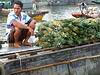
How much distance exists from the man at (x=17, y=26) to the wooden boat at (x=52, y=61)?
328 millimetres

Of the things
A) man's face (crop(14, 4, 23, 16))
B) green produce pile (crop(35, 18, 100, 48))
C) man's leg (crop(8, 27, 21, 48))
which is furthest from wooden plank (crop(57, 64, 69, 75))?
man's face (crop(14, 4, 23, 16))

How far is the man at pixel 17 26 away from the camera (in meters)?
4.77

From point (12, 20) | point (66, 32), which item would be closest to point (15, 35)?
point (12, 20)

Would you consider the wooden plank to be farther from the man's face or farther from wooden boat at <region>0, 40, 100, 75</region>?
the man's face

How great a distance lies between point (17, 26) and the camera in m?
4.75

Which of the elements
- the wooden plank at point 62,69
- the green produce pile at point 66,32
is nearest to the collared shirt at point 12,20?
the green produce pile at point 66,32

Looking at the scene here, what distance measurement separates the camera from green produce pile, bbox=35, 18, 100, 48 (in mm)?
4855

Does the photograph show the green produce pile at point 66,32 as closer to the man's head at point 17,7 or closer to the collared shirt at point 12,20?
the collared shirt at point 12,20

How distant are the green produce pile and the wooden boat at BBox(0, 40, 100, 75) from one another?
189 millimetres

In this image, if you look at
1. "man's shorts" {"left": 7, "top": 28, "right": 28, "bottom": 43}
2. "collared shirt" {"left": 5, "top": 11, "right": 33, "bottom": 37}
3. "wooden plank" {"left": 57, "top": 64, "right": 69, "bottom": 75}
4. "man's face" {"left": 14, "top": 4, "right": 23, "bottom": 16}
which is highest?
"man's face" {"left": 14, "top": 4, "right": 23, "bottom": 16}

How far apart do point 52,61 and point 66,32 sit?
37.8 inches

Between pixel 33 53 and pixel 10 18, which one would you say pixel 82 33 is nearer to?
pixel 33 53

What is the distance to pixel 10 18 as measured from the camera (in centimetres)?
485

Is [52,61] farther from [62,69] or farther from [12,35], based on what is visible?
[12,35]
